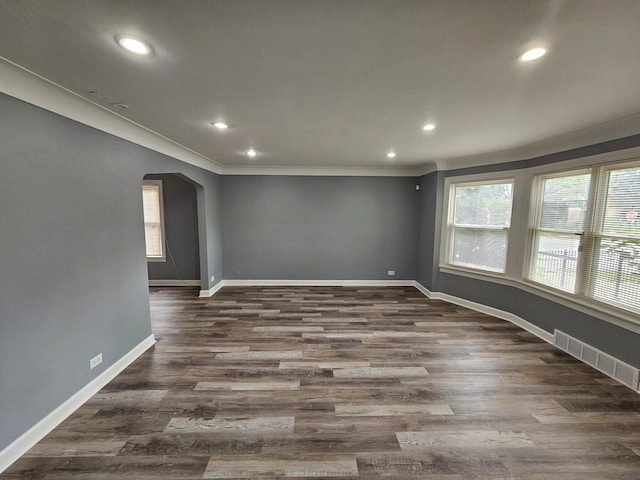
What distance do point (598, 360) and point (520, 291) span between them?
3.99 ft

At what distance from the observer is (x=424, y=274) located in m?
5.42

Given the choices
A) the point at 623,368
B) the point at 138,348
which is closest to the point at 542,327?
the point at 623,368

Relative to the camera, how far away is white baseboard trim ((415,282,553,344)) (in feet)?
11.5

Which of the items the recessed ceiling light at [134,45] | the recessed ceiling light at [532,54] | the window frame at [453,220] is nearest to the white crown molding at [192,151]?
the window frame at [453,220]

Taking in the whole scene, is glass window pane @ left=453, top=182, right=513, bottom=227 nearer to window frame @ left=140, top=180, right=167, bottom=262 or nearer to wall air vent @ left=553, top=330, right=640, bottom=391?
wall air vent @ left=553, top=330, right=640, bottom=391

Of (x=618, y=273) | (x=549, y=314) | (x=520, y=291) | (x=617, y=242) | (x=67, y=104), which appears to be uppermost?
(x=67, y=104)

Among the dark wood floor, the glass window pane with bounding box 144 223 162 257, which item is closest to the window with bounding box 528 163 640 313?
the dark wood floor

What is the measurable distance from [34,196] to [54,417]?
5.50ft

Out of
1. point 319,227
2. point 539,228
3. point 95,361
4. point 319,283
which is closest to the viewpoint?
point 95,361

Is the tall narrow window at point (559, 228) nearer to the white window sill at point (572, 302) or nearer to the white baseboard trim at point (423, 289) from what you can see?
the white window sill at point (572, 302)

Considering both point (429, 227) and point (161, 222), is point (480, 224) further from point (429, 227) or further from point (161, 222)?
point (161, 222)

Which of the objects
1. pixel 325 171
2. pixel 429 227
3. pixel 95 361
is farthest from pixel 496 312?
pixel 95 361

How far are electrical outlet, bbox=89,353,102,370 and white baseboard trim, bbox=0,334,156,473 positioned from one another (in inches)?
4.6

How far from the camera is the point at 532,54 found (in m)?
1.45
